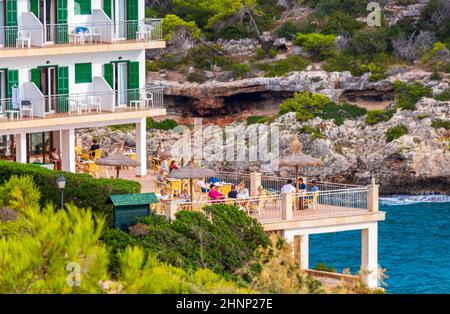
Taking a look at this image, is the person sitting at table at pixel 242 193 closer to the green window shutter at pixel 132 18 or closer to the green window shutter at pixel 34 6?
the green window shutter at pixel 132 18

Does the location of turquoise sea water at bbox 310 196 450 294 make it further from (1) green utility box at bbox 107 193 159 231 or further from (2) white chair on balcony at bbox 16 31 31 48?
(1) green utility box at bbox 107 193 159 231

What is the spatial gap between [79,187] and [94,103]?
26.4 feet

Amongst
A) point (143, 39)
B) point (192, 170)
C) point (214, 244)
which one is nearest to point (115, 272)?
point (214, 244)

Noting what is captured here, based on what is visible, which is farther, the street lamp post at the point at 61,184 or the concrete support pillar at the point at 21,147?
the concrete support pillar at the point at 21,147

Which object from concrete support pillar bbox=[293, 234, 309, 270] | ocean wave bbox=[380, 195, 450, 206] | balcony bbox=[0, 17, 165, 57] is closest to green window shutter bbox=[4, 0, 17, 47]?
balcony bbox=[0, 17, 165, 57]

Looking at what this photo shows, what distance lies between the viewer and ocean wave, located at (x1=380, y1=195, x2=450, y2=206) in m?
68.2

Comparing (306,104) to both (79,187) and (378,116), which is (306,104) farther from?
(79,187)

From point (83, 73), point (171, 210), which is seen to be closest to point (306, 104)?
point (83, 73)

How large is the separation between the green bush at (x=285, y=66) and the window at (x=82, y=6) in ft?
93.6

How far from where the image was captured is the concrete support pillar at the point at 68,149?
48.4 metres

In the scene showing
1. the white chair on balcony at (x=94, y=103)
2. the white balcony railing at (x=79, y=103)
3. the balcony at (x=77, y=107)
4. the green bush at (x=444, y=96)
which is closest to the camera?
the balcony at (x=77, y=107)

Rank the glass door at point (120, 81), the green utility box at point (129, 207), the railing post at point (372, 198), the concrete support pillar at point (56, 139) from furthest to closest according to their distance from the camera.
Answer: the concrete support pillar at point (56, 139) → the glass door at point (120, 81) → the railing post at point (372, 198) → the green utility box at point (129, 207)

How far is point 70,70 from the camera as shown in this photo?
161ft

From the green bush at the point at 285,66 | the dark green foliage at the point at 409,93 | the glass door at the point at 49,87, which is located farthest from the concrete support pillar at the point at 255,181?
the green bush at the point at 285,66
